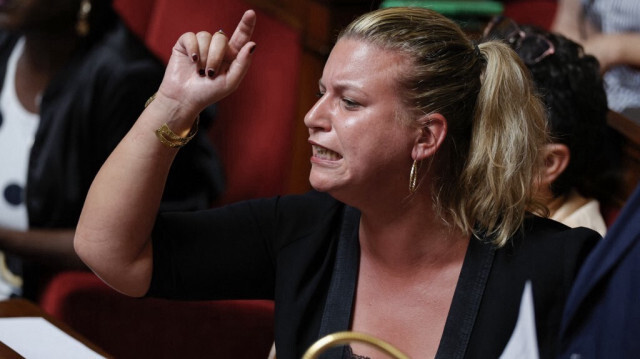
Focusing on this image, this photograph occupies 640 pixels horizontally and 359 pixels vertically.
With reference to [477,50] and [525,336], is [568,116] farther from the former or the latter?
[525,336]

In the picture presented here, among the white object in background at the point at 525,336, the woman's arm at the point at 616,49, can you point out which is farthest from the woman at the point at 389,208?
the woman's arm at the point at 616,49

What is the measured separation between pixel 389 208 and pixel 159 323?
75 cm

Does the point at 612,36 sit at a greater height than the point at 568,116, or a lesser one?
greater

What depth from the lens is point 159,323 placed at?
1.91m

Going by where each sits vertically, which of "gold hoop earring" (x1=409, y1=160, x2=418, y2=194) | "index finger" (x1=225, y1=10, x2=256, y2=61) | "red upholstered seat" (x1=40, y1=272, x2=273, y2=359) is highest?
"index finger" (x1=225, y1=10, x2=256, y2=61)

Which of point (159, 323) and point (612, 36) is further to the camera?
point (612, 36)

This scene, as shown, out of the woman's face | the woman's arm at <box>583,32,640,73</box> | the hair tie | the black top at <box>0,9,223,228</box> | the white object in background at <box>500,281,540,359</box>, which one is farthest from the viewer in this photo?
the black top at <box>0,9,223,228</box>

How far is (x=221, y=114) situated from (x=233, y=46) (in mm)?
884

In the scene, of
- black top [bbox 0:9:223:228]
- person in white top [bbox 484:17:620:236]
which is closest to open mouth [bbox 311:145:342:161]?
person in white top [bbox 484:17:620:236]

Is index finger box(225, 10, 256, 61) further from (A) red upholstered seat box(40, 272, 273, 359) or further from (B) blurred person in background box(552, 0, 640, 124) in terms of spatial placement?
(B) blurred person in background box(552, 0, 640, 124)

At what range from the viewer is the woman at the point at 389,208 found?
4.19 feet

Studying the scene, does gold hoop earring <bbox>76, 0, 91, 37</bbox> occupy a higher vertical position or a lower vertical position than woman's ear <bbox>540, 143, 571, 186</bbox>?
higher

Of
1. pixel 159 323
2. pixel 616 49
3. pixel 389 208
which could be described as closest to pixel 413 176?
pixel 389 208

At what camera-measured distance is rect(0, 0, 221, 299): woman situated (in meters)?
2.17
